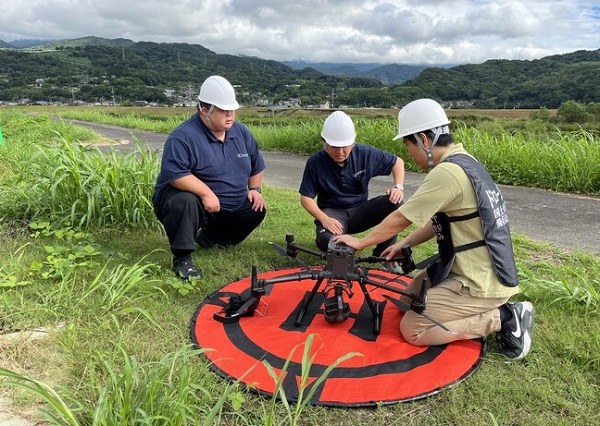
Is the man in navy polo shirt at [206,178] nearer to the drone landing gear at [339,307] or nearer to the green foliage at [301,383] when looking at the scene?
the drone landing gear at [339,307]

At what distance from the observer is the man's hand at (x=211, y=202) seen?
330 cm

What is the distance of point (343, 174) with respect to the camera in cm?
366

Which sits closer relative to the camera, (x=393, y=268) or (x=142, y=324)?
(x=142, y=324)

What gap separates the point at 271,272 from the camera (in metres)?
3.32

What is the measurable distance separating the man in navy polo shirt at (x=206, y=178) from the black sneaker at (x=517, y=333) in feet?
6.79

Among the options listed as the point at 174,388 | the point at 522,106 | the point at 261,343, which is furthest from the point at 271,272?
the point at 522,106

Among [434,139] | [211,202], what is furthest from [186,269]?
[434,139]

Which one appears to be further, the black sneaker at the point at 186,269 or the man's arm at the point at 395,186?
the man's arm at the point at 395,186

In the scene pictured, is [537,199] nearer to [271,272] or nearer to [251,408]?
[271,272]

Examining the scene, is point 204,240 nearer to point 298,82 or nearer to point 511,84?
point 511,84

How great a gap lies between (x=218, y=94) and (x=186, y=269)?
1339 mm

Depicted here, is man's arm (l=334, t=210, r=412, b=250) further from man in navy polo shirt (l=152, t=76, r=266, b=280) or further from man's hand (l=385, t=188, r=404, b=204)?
man in navy polo shirt (l=152, t=76, r=266, b=280)

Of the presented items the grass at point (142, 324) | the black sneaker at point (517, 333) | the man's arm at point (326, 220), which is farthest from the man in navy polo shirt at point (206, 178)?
the black sneaker at point (517, 333)

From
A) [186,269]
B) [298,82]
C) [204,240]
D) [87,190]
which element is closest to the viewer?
[186,269]
